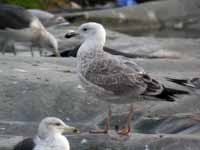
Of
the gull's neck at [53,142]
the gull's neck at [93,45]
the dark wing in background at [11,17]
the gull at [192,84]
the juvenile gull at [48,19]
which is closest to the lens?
the gull's neck at [53,142]

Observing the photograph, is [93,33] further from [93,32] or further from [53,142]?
[53,142]

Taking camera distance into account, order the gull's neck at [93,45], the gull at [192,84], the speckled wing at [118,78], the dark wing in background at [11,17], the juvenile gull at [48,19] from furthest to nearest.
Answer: the juvenile gull at [48,19], the dark wing in background at [11,17], the gull at [192,84], the gull's neck at [93,45], the speckled wing at [118,78]

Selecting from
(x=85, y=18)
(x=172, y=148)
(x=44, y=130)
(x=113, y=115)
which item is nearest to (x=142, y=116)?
(x=113, y=115)

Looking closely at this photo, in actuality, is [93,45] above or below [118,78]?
above

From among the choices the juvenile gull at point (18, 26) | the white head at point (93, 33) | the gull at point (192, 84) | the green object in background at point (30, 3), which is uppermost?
the white head at point (93, 33)

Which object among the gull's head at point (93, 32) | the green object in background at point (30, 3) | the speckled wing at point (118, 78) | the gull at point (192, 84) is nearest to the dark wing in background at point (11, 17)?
the green object in background at point (30, 3)

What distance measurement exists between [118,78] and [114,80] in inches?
1.8

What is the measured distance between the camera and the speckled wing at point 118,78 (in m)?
7.14

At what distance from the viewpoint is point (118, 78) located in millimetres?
7180

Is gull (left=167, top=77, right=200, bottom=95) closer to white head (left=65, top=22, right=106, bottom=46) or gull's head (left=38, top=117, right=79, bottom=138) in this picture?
white head (left=65, top=22, right=106, bottom=46)

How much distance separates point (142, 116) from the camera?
822 cm

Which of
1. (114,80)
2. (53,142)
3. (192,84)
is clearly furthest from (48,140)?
(192,84)

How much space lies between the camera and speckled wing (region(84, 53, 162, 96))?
7.14m

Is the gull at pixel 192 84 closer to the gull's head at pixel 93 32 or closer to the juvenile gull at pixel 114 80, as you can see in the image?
the juvenile gull at pixel 114 80
